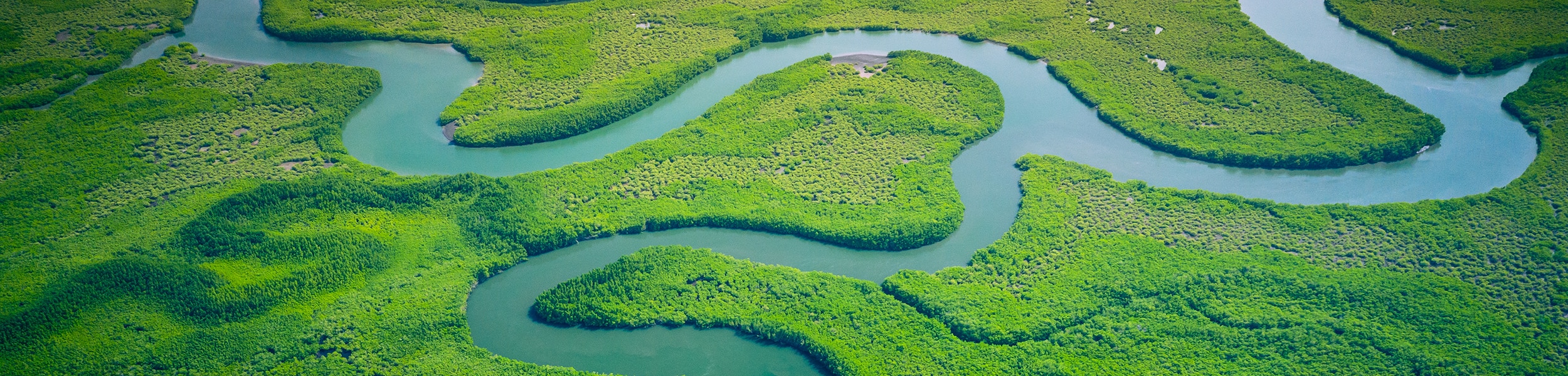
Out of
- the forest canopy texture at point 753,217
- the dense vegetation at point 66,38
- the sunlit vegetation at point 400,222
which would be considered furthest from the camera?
the dense vegetation at point 66,38

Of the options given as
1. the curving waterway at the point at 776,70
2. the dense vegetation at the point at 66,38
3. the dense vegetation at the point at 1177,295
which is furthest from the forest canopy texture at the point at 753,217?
the curving waterway at the point at 776,70

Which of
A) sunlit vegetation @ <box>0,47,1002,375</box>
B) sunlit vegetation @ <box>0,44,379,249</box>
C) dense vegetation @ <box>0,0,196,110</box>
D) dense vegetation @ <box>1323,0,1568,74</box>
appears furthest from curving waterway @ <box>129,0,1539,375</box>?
sunlit vegetation @ <box>0,44,379,249</box>

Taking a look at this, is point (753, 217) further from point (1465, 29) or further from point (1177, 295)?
point (1465, 29)

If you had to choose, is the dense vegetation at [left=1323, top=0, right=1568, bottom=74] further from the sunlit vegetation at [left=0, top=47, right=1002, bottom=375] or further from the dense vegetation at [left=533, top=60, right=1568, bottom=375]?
the sunlit vegetation at [left=0, top=47, right=1002, bottom=375]

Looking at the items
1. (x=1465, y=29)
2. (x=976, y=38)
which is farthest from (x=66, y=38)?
(x=1465, y=29)

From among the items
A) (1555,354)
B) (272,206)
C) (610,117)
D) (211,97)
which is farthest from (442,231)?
(1555,354)

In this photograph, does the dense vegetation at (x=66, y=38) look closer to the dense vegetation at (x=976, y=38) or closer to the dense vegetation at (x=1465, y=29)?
the dense vegetation at (x=976, y=38)
